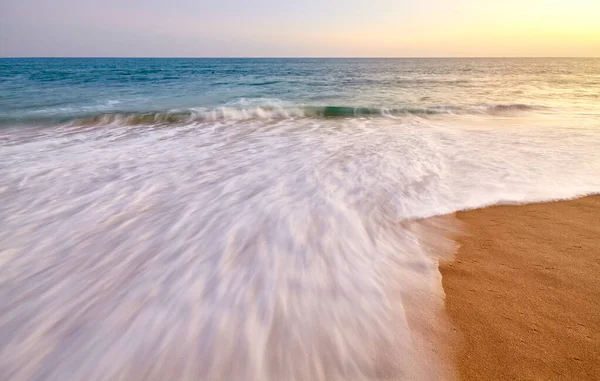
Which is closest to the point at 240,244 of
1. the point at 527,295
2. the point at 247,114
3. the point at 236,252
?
the point at 236,252

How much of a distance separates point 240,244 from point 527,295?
2.42 meters

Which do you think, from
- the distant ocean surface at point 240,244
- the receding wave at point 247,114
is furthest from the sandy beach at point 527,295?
the receding wave at point 247,114

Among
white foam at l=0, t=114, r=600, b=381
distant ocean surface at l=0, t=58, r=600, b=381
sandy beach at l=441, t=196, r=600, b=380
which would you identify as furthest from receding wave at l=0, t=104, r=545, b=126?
sandy beach at l=441, t=196, r=600, b=380

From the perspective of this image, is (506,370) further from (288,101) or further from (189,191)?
(288,101)

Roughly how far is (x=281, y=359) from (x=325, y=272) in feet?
3.06

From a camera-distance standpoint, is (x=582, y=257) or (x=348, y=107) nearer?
(x=582, y=257)

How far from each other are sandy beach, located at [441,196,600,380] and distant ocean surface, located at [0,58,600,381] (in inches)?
9.3

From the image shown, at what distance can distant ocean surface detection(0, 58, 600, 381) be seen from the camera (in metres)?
2.02

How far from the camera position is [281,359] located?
1969mm

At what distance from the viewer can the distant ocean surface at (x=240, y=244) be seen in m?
2.02

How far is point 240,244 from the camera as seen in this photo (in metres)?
3.21

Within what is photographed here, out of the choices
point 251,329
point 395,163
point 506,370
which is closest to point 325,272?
point 251,329

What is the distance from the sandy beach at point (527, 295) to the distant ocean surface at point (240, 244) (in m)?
0.24

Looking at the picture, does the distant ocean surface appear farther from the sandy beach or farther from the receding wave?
A: the receding wave
